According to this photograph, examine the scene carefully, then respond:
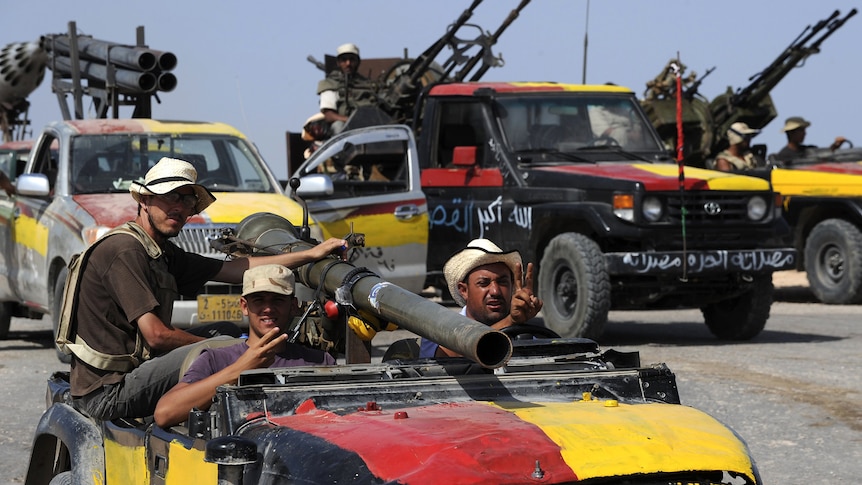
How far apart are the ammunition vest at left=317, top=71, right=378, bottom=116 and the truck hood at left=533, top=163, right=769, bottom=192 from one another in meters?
4.17

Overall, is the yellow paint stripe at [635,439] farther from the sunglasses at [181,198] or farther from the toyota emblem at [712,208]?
the toyota emblem at [712,208]

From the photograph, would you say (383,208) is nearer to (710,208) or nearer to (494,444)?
(710,208)

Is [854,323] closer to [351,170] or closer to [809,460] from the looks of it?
[351,170]

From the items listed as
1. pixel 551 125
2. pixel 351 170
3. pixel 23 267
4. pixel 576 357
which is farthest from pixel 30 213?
pixel 576 357

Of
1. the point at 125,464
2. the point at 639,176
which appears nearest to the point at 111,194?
the point at 639,176

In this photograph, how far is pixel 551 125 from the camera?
13641mm

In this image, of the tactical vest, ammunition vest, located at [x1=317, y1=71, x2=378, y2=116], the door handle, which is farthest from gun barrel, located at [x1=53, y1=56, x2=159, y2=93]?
the tactical vest

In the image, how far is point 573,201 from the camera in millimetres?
12727

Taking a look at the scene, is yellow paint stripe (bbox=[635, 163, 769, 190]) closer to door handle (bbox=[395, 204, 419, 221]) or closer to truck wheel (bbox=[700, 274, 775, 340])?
truck wheel (bbox=[700, 274, 775, 340])

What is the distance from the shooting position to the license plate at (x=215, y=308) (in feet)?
34.4

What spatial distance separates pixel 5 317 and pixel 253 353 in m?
9.75

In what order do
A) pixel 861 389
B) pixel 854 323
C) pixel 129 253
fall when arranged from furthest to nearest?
pixel 854 323, pixel 861 389, pixel 129 253

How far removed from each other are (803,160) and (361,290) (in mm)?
14097

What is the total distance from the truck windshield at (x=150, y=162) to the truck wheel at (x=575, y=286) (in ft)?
8.29
